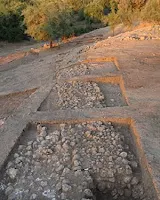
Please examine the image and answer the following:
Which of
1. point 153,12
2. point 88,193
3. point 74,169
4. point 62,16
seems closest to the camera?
point 88,193

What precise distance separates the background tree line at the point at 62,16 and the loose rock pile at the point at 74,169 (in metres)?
10.4

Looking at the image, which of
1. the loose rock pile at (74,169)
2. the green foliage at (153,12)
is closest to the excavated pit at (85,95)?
the loose rock pile at (74,169)

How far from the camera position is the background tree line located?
21.6 m

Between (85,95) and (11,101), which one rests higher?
(85,95)

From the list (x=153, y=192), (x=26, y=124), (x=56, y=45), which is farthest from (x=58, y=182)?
(x=56, y=45)

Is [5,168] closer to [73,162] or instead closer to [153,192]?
[73,162]

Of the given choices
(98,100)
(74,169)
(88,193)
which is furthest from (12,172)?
(98,100)

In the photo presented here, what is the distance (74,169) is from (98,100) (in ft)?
12.4

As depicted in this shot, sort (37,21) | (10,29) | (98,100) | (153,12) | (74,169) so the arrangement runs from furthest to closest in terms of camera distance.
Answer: (10,29) < (37,21) < (153,12) < (98,100) < (74,169)

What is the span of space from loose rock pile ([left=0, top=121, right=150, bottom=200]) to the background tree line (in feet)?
34.1

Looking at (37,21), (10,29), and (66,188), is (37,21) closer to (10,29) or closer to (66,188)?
(10,29)

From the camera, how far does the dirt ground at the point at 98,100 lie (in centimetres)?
661

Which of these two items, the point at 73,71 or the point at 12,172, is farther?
the point at 73,71

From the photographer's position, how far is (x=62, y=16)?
24.2 m
